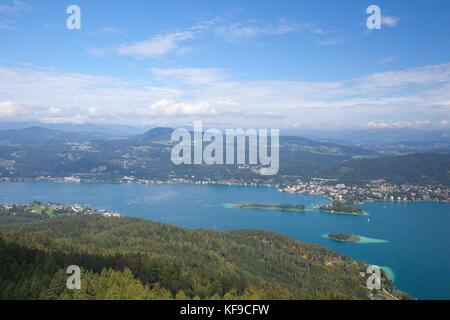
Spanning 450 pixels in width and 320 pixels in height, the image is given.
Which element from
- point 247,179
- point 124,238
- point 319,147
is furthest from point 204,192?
point 319,147

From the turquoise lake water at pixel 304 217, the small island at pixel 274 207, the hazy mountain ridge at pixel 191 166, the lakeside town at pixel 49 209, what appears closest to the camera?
the turquoise lake water at pixel 304 217

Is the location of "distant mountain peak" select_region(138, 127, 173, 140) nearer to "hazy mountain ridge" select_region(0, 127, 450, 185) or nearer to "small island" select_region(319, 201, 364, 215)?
"hazy mountain ridge" select_region(0, 127, 450, 185)

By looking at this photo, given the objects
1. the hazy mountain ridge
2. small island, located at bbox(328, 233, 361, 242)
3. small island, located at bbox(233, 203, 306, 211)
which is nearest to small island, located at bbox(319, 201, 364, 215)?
small island, located at bbox(233, 203, 306, 211)

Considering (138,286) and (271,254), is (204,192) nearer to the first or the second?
(271,254)

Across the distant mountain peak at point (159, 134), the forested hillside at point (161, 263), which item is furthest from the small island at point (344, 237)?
the distant mountain peak at point (159, 134)

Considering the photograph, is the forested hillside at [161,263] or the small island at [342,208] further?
the small island at [342,208]

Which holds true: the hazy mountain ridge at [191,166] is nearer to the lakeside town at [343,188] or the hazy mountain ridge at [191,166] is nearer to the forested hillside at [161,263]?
the lakeside town at [343,188]

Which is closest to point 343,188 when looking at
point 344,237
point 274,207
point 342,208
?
point 342,208
